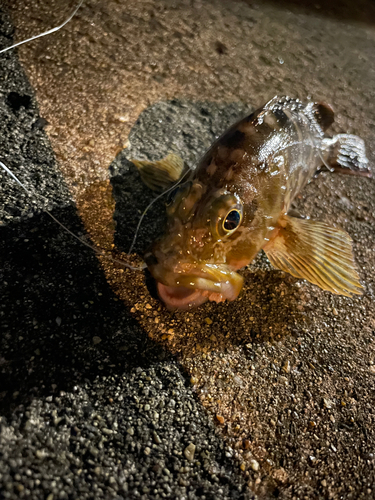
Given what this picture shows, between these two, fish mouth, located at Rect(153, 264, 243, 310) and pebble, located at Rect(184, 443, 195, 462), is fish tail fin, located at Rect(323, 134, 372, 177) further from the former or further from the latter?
pebble, located at Rect(184, 443, 195, 462)

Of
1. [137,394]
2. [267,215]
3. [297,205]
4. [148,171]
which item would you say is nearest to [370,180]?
[297,205]

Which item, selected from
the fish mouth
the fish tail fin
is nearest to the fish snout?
the fish mouth

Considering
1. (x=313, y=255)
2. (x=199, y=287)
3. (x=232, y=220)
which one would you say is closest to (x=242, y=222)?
(x=232, y=220)

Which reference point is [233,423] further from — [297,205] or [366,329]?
[297,205]

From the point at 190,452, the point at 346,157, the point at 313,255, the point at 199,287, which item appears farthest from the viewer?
the point at 346,157

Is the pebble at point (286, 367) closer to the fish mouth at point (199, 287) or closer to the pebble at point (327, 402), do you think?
the pebble at point (327, 402)

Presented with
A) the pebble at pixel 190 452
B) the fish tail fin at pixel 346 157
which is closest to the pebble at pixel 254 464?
the pebble at pixel 190 452

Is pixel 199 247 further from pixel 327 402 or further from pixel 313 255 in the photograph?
pixel 327 402
